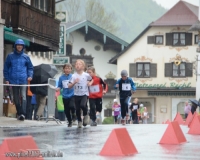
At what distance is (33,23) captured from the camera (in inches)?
1148

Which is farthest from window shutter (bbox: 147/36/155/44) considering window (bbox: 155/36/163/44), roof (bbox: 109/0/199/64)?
roof (bbox: 109/0/199/64)

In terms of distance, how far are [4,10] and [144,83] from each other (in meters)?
50.3

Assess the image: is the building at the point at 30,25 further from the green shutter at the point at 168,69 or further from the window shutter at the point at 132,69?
the window shutter at the point at 132,69

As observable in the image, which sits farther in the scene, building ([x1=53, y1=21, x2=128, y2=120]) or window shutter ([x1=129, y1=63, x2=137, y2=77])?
window shutter ([x1=129, y1=63, x2=137, y2=77])

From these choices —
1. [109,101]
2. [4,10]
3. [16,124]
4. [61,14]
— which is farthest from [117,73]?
[16,124]

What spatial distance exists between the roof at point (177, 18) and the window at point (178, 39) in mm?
1020

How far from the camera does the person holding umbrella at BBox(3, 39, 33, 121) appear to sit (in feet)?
61.8

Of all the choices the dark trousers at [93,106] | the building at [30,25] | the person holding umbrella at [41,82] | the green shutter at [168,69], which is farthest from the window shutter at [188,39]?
the dark trousers at [93,106]

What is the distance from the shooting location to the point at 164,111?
248 feet

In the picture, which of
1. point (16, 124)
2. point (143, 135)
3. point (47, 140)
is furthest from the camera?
point (16, 124)

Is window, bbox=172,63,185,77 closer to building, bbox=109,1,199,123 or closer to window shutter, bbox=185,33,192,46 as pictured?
building, bbox=109,1,199,123

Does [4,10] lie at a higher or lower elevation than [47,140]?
higher

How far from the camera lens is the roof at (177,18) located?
74750 mm

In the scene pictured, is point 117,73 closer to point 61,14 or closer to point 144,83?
point 144,83
